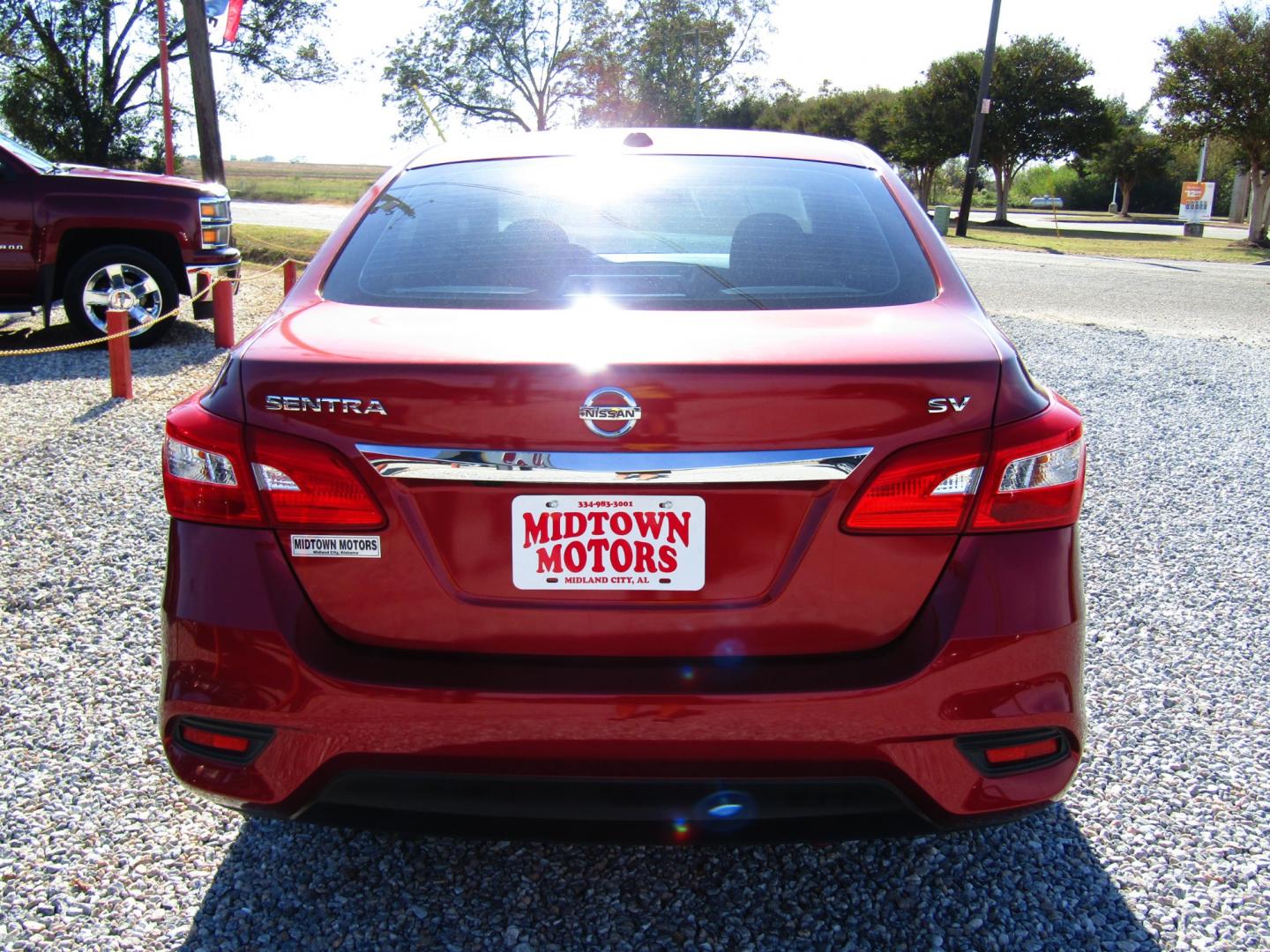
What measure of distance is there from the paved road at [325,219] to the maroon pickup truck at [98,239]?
1028 centimetres

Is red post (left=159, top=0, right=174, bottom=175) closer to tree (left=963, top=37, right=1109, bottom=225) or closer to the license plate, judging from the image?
the license plate

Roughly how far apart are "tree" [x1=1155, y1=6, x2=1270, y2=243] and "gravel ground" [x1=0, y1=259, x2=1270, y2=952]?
1218 inches

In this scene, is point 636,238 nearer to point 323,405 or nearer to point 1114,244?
point 323,405

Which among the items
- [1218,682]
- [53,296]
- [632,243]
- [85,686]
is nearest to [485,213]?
[632,243]

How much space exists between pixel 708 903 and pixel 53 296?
29.0 feet

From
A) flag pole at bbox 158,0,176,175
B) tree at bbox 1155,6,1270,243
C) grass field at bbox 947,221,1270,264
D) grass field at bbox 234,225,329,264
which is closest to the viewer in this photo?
grass field at bbox 234,225,329,264

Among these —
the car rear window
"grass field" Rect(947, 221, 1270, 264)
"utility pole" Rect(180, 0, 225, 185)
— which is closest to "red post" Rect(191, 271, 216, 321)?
"utility pole" Rect(180, 0, 225, 185)

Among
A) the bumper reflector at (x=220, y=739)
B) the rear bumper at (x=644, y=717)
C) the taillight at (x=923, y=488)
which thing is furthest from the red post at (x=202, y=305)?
the taillight at (x=923, y=488)

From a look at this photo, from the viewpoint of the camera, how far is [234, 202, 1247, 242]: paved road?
1005 inches

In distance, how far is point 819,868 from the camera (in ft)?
8.31

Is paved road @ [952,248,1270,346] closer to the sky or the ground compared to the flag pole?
closer to the ground

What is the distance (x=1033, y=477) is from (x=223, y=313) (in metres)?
8.76

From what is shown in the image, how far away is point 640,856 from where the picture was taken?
257 centimetres

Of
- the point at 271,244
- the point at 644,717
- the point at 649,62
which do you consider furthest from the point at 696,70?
the point at 644,717
